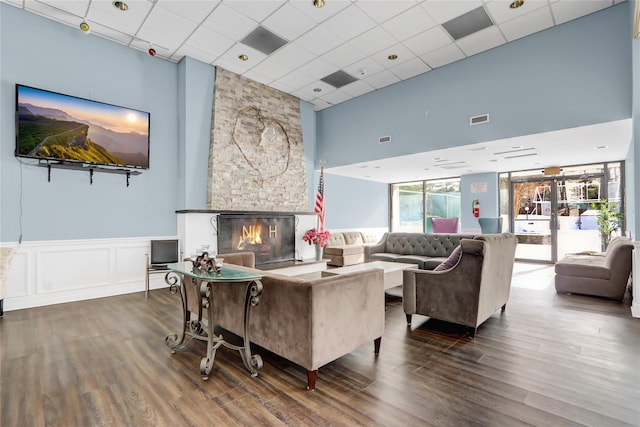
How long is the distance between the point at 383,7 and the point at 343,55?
1.32 meters

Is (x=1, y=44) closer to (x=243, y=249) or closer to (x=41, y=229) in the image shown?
(x=41, y=229)

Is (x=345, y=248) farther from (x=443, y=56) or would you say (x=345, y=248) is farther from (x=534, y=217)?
(x=534, y=217)

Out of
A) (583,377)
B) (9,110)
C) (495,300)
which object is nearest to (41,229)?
(9,110)

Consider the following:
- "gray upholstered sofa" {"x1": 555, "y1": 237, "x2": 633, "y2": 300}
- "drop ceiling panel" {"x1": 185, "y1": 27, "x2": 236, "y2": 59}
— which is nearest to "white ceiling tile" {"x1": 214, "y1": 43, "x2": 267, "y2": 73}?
"drop ceiling panel" {"x1": 185, "y1": 27, "x2": 236, "y2": 59}

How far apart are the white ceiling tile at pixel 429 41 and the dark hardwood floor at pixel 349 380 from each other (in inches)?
166

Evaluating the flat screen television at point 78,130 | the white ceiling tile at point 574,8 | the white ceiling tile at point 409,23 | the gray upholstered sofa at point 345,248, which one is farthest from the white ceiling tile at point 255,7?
the gray upholstered sofa at point 345,248

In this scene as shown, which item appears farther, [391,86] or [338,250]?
[338,250]

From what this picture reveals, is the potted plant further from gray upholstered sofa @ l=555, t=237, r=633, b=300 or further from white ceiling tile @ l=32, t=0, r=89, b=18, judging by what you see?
white ceiling tile @ l=32, t=0, r=89, b=18

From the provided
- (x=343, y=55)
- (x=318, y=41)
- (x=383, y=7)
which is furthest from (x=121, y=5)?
(x=383, y=7)

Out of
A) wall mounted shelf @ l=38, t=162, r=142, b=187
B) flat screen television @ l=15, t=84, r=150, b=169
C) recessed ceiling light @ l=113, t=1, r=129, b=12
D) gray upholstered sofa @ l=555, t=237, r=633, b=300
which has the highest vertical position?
recessed ceiling light @ l=113, t=1, r=129, b=12

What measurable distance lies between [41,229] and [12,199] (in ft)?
1.62

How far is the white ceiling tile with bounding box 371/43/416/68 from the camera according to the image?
17.0 ft

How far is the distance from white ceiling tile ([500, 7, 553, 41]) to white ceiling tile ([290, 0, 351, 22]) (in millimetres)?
2487

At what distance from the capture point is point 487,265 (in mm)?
3102
